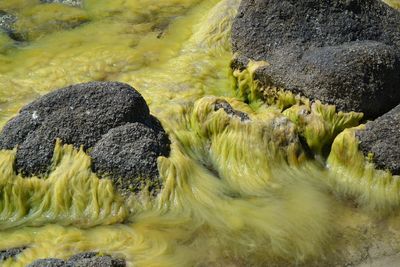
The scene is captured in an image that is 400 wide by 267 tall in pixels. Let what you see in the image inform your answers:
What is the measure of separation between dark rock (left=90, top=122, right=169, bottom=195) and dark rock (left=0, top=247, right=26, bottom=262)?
0.79 m

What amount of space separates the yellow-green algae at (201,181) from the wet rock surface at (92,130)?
0.10 metres

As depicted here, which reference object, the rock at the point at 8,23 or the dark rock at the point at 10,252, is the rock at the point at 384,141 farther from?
the rock at the point at 8,23

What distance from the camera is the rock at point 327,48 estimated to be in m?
4.83

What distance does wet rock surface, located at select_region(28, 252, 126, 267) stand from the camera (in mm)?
3494

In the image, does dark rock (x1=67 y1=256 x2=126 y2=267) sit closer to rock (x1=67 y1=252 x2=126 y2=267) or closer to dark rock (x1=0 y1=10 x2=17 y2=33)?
rock (x1=67 y1=252 x2=126 y2=267)

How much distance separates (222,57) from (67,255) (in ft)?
9.23

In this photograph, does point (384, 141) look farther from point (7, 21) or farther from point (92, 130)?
point (7, 21)

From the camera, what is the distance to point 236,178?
4.55m

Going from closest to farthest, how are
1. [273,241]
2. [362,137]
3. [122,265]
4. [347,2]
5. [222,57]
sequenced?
[122,265]
[273,241]
[362,137]
[347,2]
[222,57]

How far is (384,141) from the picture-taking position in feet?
15.0

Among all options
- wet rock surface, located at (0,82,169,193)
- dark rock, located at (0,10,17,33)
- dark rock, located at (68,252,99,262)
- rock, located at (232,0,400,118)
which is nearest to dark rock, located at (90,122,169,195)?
wet rock surface, located at (0,82,169,193)

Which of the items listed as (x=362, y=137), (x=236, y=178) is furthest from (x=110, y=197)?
(x=362, y=137)

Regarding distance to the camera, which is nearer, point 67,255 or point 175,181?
point 67,255

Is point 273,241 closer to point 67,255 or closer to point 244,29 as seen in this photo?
point 67,255
